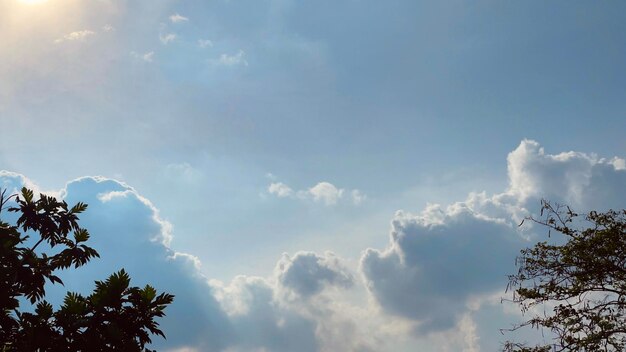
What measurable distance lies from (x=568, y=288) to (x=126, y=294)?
13.4m

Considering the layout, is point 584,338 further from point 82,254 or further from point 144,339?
point 82,254

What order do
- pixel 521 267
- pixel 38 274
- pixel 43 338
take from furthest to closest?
pixel 521 267
pixel 38 274
pixel 43 338

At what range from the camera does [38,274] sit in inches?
693

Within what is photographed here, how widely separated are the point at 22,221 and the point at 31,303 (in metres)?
3.10

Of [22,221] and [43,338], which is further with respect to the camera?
[22,221]

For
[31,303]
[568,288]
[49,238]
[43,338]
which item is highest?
[49,238]

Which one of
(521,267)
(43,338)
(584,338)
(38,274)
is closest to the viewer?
(43,338)

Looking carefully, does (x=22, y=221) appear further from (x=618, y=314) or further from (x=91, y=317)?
(x=618, y=314)

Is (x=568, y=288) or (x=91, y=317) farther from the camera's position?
(x=568, y=288)

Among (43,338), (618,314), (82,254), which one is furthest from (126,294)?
(618,314)

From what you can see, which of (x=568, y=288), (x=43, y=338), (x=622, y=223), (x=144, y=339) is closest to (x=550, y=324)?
(x=568, y=288)

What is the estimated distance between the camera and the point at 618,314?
16.6m

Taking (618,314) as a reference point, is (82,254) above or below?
above

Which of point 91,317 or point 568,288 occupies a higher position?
point 568,288
